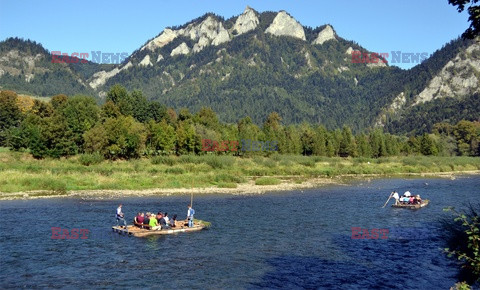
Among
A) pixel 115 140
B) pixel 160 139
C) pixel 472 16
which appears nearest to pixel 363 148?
pixel 160 139

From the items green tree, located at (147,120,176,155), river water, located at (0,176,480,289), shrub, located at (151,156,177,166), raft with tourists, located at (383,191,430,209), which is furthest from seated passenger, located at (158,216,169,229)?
green tree, located at (147,120,176,155)

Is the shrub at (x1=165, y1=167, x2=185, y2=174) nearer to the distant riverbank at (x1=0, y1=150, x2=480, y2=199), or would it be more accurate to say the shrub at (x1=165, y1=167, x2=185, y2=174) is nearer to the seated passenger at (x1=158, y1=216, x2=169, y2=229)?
the distant riverbank at (x1=0, y1=150, x2=480, y2=199)

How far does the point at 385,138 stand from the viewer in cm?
16175

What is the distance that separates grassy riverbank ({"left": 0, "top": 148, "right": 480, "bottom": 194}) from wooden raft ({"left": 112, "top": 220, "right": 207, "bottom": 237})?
93.6 ft

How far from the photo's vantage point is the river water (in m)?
27.9

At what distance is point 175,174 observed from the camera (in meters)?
84.2

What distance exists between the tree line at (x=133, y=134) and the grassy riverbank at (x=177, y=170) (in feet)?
15.6

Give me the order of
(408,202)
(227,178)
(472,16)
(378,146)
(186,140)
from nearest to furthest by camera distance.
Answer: (472,16) < (408,202) < (227,178) < (186,140) < (378,146)

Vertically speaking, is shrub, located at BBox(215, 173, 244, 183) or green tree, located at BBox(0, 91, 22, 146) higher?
green tree, located at BBox(0, 91, 22, 146)

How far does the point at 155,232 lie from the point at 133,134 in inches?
2476

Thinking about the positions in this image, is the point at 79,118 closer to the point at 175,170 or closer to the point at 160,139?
the point at 160,139

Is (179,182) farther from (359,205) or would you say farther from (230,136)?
(230,136)

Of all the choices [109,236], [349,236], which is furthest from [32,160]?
[349,236]

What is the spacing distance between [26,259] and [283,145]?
104219 mm
